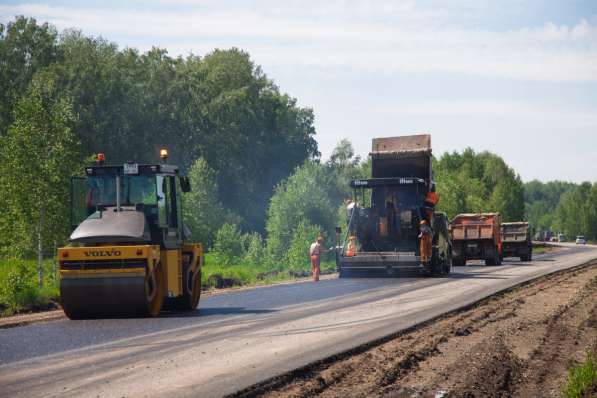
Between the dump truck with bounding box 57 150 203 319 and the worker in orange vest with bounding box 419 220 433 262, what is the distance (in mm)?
12189

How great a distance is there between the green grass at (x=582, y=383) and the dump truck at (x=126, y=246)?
8.48m

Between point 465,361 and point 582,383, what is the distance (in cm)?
207

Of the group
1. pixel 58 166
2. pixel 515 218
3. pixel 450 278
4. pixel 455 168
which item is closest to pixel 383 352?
pixel 450 278

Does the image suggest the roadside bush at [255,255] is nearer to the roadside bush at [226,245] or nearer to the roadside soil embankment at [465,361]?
the roadside bush at [226,245]

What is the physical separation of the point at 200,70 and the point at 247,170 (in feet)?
33.8

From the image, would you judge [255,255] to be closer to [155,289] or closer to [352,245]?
[352,245]

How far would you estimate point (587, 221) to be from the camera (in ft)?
625

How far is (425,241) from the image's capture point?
28703 millimetres

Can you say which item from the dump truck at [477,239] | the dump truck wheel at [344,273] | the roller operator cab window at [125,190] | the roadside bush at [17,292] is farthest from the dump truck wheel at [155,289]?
the dump truck at [477,239]

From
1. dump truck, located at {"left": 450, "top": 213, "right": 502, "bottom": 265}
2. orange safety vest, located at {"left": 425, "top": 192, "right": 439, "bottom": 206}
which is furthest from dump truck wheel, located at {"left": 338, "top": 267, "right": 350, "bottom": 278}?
dump truck, located at {"left": 450, "top": 213, "right": 502, "bottom": 265}

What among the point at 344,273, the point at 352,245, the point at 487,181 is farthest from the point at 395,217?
the point at 487,181

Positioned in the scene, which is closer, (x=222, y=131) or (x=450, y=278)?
(x=450, y=278)

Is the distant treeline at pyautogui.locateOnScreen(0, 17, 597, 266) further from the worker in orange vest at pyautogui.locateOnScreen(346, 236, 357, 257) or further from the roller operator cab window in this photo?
the roller operator cab window

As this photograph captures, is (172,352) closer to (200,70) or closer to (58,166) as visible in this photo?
(58,166)
